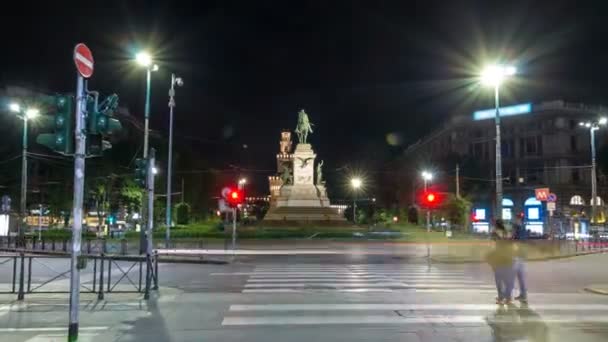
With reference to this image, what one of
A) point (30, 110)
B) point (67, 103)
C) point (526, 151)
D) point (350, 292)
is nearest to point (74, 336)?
point (67, 103)

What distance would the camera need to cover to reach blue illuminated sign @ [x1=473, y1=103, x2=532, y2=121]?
333 ft

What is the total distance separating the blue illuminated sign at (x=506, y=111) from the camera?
101 metres

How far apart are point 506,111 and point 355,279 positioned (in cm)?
9337

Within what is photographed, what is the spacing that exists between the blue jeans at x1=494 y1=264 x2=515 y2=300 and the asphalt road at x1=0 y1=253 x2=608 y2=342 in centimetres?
42

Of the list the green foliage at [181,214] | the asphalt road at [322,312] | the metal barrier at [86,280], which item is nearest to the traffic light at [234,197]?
the metal barrier at [86,280]

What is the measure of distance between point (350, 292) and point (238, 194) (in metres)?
15.8

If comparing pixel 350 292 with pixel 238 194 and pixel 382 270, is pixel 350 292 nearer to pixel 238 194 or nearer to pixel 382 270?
pixel 382 270

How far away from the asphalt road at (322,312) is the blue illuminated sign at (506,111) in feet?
284

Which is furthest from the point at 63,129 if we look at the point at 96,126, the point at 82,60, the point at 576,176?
the point at 576,176

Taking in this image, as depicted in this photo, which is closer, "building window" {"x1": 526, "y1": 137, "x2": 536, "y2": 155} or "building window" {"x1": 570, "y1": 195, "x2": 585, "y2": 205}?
"building window" {"x1": 570, "y1": 195, "x2": 585, "y2": 205}

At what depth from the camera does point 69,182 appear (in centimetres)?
6209

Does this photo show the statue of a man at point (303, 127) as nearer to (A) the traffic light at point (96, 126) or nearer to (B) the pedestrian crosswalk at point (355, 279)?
(B) the pedestrian crosswalk at point (355, 279)

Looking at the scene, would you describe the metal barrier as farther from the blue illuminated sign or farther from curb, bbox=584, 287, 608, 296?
the blue illuminated sign

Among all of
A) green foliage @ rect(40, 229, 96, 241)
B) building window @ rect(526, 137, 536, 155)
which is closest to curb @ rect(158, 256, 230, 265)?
green foliage @ rect(40, 229, 96, 241)
